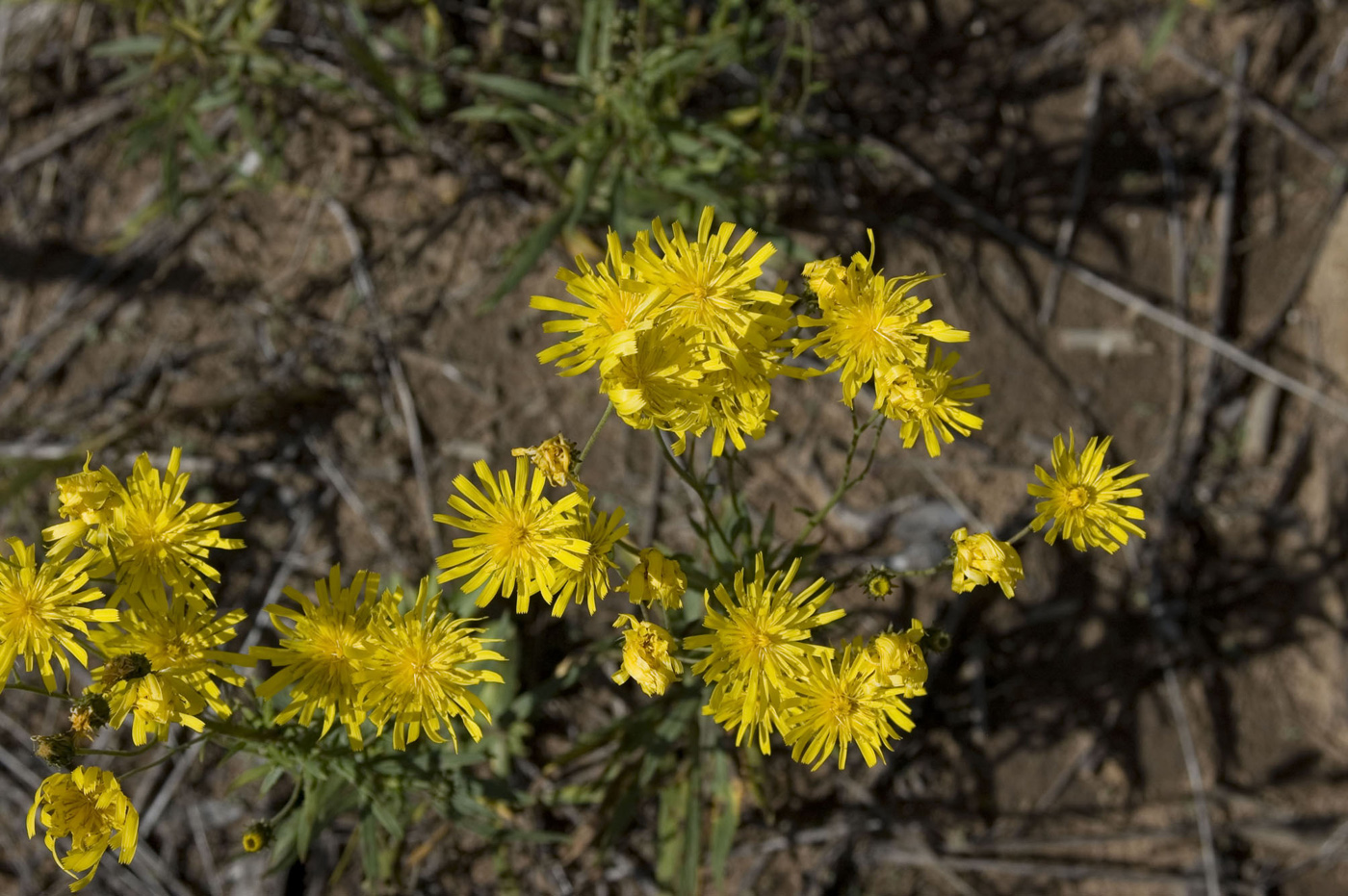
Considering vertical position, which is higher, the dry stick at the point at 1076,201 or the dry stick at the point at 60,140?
the dry stick at the point at 1076,201

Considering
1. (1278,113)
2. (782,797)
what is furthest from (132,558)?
(1278,113)

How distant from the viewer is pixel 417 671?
9.07 ft

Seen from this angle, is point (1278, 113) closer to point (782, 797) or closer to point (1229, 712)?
point (1229, 712)

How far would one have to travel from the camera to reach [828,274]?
2748 mm

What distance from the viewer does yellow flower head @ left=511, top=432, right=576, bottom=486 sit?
2.58m

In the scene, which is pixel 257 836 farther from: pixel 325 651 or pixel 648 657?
pixel 648 657

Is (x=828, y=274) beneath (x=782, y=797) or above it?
above

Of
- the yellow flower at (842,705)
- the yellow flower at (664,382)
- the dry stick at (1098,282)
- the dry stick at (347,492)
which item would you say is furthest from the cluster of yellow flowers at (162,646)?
the dry stick at (1098,282)

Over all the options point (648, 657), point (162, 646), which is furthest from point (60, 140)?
point (648, 657)

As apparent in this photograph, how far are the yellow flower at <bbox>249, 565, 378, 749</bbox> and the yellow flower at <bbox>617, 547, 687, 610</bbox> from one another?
83 centimetres

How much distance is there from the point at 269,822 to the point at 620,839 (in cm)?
197

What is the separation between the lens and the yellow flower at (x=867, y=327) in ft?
9.03

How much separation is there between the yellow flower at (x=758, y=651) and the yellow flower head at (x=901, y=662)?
0.15 m

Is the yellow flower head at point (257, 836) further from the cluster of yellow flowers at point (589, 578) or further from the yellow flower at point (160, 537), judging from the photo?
the yellow flower at point (160, 537)
